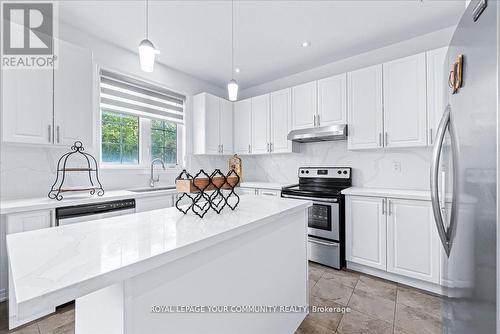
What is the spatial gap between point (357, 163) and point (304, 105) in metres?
1.09

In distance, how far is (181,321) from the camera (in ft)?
2.77

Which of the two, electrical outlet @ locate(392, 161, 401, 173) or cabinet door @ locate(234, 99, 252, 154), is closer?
electrical outlet @ locate(392, 161, 401, 173)

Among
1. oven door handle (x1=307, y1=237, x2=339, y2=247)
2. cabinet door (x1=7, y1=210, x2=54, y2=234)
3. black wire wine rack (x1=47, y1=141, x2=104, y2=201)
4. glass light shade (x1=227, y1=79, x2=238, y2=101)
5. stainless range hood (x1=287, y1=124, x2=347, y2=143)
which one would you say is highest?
glass light shade (x1=227, y1=79, x2=238, y2=101)

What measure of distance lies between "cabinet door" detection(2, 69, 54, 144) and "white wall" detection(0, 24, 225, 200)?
1.04 ft

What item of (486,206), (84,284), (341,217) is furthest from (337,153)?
(84,284)

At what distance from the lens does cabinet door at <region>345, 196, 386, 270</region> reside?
247cm

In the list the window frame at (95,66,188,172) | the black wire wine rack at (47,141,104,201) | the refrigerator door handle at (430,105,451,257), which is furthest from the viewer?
the window frame at (95,66,188,172)

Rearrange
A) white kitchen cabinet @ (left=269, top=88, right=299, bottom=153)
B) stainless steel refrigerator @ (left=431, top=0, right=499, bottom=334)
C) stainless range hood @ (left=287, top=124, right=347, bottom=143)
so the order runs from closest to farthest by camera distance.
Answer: stainless steel refrigerator @ (left=431, top=0, right=499, bottom=334)
stainless range hood @ (left=287, top=124, right=347, bottom=143)
white kitchen cabinet @ (left=269, top=88, right=299, bottom=153)

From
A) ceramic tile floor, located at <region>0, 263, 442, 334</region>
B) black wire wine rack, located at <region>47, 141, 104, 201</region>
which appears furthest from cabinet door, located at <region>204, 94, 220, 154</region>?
ceramic tile floor, located at <region>0, 263, 442, 334</region>

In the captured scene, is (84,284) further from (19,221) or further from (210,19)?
(210,19)

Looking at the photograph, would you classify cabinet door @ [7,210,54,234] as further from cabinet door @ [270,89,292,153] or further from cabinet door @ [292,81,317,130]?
cabinet door @ [292,81,317,130]

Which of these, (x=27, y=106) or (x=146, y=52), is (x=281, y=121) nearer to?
(x=146, y=52)

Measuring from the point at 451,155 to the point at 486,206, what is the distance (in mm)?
406

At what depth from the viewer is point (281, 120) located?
3590mm
